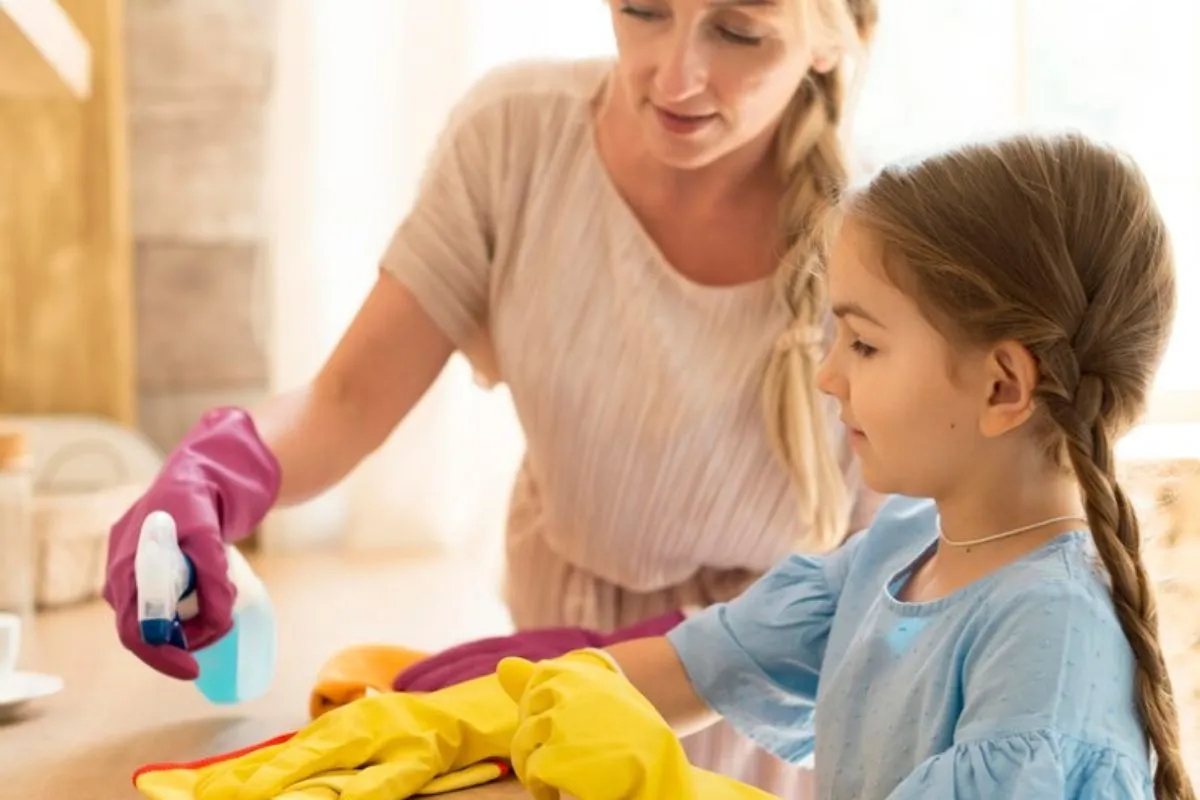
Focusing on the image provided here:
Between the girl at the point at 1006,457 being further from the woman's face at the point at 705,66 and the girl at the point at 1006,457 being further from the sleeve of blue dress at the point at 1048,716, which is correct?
the woman's face at the point at 705,66

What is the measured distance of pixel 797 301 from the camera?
1.14 metres

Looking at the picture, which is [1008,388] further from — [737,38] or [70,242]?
[70,242]

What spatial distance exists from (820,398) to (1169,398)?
0.82m

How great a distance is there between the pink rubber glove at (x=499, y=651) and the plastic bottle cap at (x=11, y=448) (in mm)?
487

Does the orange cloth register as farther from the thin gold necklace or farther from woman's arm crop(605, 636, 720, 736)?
the thin gold necklace

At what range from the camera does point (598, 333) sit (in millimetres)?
1184

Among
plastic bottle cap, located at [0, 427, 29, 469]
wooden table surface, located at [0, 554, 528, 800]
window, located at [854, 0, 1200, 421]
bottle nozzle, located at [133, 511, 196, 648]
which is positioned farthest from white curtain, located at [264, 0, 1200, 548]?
bottle nozzle, located at [133, 511, 196, 648]

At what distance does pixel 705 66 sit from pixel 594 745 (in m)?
0.50

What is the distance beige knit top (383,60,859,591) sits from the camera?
1.17 meters

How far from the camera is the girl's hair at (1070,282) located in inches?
29.6

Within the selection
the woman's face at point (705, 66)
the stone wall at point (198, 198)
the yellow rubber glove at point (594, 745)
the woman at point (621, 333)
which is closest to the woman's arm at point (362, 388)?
the woman at point (621, 333)

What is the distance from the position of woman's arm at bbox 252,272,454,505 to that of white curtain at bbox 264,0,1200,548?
0.74 meters

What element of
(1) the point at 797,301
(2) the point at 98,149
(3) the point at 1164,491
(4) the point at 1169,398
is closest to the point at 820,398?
(1) the point at 797,301

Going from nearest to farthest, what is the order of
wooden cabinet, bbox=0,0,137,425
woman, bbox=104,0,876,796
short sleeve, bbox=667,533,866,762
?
short sleeve, bbox=667,533,866,762 < woman, bbox=104,0,876,796 < wooden cabinet, bbox=0,0,137,425
